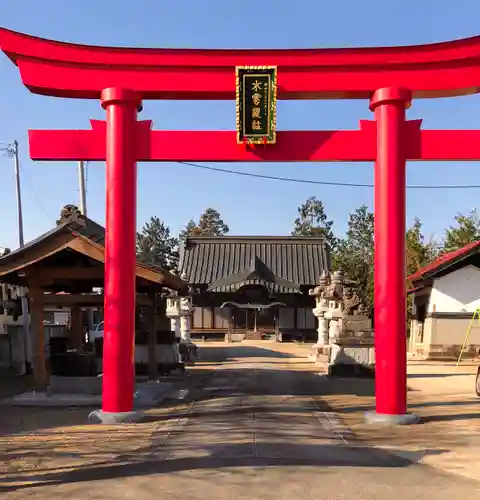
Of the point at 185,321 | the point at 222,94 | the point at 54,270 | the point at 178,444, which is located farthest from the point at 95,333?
the point at 178,444

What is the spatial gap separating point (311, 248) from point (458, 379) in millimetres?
23611

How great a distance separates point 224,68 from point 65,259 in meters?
5.67

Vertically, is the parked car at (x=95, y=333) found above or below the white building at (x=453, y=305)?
below

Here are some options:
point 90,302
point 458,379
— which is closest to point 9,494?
point 90,302

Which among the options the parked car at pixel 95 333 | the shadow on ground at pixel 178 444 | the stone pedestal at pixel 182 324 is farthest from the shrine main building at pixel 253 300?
the shadow on ground at pixel 178 444

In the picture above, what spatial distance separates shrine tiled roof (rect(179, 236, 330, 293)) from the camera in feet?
120

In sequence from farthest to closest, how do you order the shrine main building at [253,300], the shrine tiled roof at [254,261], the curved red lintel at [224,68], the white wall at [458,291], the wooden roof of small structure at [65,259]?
the shrine tiled roof at [254,261], the shrine main building at [253,300], the white wall at [458,291], the wooden roof of small structure at [65,259], the curved red lintel at [224,68]

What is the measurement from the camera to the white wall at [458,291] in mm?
24656

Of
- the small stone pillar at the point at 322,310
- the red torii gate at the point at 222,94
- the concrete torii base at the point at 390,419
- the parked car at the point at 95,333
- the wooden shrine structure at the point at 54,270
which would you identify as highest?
the red torii gate at the point at 222,94

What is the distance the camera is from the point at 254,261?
123 ft

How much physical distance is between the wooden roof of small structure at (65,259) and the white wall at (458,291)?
1532 cm

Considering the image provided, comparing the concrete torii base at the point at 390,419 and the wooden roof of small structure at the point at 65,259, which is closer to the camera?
the concrete torii base at the point at 390,419

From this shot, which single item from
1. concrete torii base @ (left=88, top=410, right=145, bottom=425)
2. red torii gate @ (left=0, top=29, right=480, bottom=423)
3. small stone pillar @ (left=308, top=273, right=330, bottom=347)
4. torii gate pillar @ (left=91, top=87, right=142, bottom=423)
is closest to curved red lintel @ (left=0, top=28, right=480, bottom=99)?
red torii gate @ (left=0, top=29, right=480, bottom=423)

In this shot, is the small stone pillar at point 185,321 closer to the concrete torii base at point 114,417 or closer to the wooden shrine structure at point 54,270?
the wooden shrine structure at point 54,270
